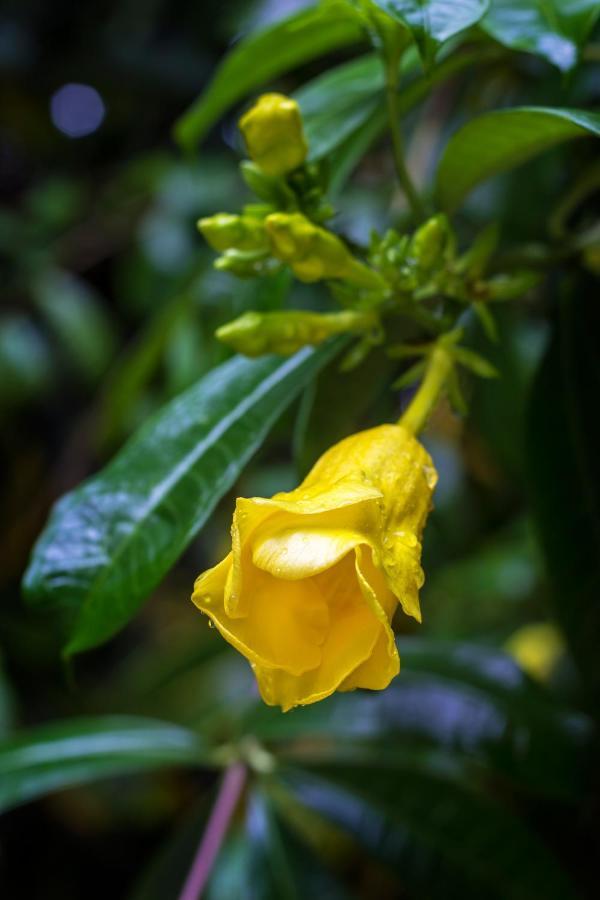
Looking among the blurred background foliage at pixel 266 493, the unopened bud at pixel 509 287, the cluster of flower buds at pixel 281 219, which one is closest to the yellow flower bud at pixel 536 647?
the blurred background foliage at pixel 266 493

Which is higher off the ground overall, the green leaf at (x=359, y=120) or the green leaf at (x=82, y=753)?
the green leaf at (x=359, y=120)

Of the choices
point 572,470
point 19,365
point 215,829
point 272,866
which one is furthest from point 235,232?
point 19,365

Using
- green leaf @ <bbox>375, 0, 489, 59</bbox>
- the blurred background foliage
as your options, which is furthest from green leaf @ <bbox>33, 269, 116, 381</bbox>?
green leaf @ <bbox>375, 0, 489, 59</bbox>

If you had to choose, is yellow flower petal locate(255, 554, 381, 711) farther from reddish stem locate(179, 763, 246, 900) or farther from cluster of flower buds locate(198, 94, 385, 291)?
reddish stem locate(179, 763, 246, 900)

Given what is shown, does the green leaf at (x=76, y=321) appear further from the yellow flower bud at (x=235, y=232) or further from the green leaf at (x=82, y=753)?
the yellow flower bud at (x=235, y=232)

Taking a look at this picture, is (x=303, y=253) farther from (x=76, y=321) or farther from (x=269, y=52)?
(x=76, y=321)
